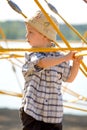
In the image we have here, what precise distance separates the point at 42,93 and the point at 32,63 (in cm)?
13

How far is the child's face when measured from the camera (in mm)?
2156

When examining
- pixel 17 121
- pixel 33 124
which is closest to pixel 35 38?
pixel 33 124

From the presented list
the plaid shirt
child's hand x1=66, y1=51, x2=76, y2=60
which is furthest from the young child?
child's hand x1=66, y1=51, x2=76, y2=60

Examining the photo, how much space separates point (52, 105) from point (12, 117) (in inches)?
176

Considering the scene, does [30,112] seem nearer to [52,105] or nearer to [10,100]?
[52,105]

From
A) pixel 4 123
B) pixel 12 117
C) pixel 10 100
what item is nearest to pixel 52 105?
pixel 4 123

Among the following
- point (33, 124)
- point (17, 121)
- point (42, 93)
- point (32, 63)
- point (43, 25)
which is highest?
point (43, 25)

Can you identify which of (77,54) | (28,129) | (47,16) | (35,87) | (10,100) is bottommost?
(10,100)

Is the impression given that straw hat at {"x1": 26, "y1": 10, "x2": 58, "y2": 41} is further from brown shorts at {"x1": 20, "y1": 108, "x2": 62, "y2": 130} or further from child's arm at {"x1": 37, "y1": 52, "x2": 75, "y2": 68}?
brown shorts at {"x1": 20, "y1": 108, "x2": 62, "y2": 130}

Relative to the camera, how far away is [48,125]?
2.17m

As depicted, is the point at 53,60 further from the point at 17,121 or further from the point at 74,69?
the point at 17,121

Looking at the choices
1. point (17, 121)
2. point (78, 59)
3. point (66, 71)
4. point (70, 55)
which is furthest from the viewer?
point (17, 121)

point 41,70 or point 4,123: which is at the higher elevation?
point 41,70

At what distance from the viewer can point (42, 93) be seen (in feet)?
7.11
